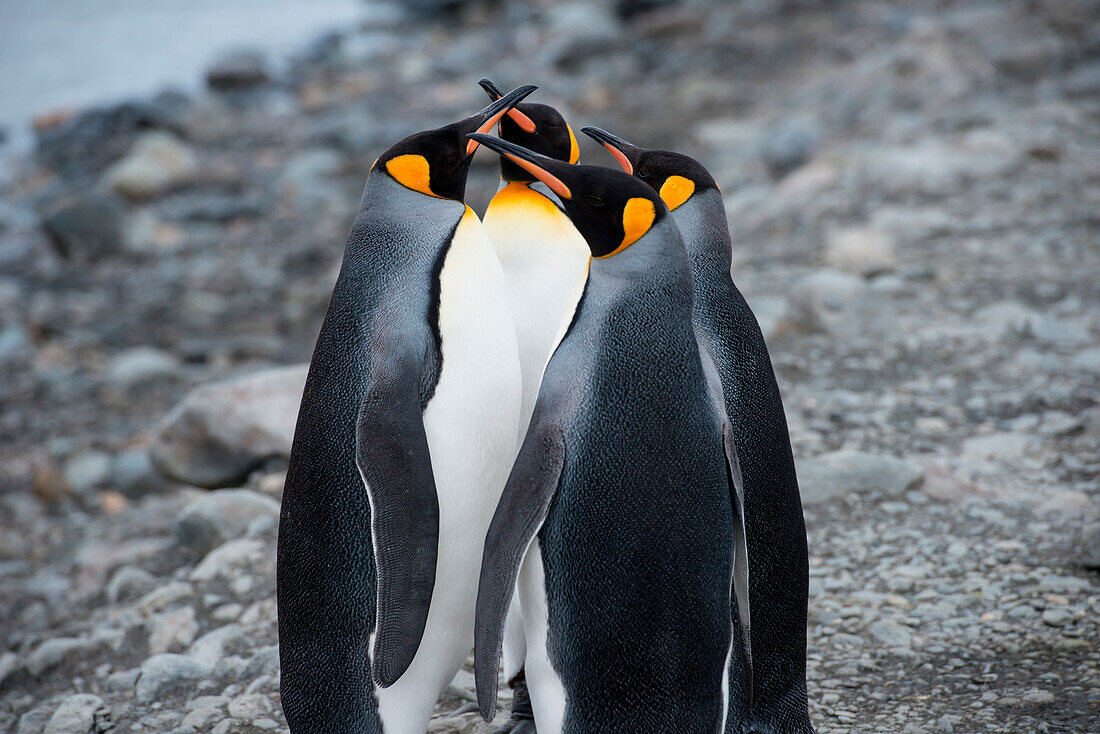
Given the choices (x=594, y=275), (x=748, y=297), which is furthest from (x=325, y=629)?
(x=748, y=297)

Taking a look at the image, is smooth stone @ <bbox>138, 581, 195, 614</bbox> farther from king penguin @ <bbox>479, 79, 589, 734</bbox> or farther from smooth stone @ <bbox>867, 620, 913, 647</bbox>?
smooth stone @ <bbox>867, 620, 913, 647</bbox>

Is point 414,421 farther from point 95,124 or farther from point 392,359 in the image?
point 95,124

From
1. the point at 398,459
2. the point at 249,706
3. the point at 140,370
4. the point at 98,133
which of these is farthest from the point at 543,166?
the point at 98,133

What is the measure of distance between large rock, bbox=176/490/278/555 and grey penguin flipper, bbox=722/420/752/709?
201 cm

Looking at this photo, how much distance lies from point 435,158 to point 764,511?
37.4 inches

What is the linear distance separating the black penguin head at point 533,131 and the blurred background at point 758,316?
1.25m

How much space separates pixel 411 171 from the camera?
2.09 meters

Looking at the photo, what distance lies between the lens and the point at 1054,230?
5008 mm

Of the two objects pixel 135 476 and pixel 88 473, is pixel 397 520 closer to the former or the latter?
pixel 135 476

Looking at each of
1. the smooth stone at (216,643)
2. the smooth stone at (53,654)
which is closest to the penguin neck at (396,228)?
the smooth stone at (216,643)

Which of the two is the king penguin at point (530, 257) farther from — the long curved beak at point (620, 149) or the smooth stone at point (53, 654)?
the smooth stone at point (53, 654)

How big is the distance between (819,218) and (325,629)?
4.27 meters

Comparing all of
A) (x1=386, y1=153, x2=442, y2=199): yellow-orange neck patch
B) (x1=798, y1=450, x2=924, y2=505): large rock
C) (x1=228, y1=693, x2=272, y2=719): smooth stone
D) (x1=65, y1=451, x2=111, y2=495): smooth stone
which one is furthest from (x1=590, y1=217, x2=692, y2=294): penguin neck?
(x1=65, y1=451, x2=111, y2=495): smooth stone

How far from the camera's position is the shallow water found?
13.0m
